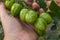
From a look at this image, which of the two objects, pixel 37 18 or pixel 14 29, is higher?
pixel 37 18

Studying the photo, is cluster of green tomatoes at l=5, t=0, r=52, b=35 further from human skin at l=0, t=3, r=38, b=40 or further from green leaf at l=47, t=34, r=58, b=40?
human skin at l=0, t=3, r=38, b=40

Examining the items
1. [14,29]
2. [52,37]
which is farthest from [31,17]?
[14,29]

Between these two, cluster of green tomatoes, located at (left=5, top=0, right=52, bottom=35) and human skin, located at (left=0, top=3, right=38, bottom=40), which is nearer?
cluster of green tomatoes, located at (left=5, top=0, right=52, bottom=35)

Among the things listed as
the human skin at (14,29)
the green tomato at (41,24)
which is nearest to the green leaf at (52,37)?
the green tomato at (41,24)

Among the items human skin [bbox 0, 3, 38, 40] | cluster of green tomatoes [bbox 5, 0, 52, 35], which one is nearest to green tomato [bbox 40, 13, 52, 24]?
cluster of green tomatoes [bbox 5, 0, 52, 35]

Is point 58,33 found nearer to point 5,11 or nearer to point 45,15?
point 45,15

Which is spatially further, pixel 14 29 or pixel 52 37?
pixel 14 29

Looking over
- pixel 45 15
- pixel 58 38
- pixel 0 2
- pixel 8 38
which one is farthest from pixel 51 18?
pixel 0 2

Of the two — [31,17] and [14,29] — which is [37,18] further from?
[14,29]
